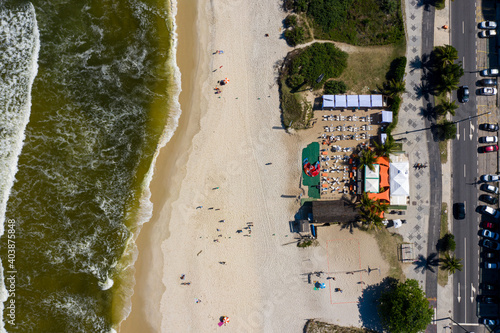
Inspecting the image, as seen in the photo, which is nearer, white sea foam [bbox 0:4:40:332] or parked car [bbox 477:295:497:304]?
white sea foam [bbox 0:4:40:332]

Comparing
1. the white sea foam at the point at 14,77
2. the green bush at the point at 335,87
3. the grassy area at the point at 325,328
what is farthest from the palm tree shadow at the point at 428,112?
the white sea foam at the point at 14,77

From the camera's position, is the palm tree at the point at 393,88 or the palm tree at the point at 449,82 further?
the palm tree at the point at 393,88

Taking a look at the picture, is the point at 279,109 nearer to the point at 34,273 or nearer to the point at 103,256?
the point at 103,256

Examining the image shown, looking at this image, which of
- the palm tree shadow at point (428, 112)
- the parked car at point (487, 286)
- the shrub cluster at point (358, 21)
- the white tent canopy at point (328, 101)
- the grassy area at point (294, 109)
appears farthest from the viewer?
the palm tree shadow at point (428, 112)

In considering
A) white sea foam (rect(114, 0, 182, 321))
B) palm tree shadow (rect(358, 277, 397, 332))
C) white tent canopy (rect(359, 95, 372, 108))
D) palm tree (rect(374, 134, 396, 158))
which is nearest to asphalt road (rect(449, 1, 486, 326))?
palm tree (rect(374, 134, 396, 158))

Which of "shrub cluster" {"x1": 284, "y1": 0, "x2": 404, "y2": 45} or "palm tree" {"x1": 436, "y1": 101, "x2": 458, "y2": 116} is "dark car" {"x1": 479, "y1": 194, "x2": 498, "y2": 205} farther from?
"shrub cluster" {"x1": 284, "y1": 0, "x2": 404, "y2": 45}

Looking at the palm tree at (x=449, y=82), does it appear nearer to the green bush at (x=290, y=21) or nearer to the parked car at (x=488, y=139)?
the parked car at (x=488, y=139)
